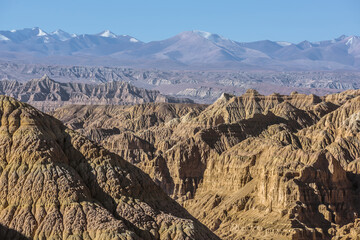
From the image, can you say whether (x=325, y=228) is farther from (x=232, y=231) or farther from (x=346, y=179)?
(x=346, y=179)

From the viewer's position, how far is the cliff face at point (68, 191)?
52.4 meters

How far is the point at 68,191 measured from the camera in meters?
53.6

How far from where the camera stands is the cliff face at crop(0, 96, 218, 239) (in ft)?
172

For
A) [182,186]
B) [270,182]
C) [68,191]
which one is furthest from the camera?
[182,186]

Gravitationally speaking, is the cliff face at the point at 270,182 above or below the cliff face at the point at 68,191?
below

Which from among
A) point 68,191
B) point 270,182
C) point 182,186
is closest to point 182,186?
point 182,186

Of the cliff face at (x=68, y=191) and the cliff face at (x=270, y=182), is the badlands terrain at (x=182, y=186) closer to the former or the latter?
the cliff face at (x=68, y=191)

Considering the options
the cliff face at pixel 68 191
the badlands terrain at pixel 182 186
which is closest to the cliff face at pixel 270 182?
the badlands terrain at pixel 182 186

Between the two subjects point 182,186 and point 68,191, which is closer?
point 68,191

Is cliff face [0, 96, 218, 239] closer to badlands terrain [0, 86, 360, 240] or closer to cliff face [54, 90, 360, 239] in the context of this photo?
badlands terrain [0, 86, 360, 240]

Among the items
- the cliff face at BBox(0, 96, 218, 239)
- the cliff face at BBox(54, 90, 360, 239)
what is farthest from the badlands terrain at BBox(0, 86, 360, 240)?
the cliff face at BBox(54, 90, 360, 239)

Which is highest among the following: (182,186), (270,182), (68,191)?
(68,191)

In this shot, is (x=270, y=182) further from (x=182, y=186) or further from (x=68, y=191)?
(x=68, y=191)

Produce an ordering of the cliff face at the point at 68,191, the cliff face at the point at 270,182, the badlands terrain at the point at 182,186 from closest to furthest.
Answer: the cliff face at the point at 68,191
the badlands terrain at the point at 182,186
the cliff face at the point at 270,182
